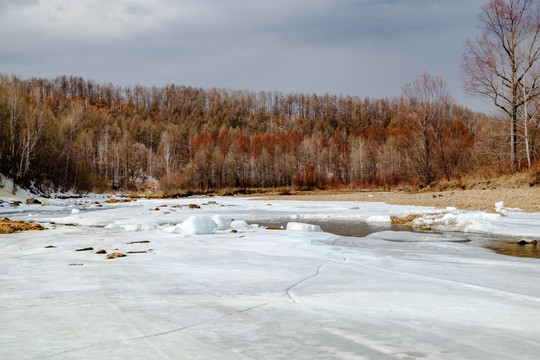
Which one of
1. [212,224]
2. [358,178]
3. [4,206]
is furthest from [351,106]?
[212,224]

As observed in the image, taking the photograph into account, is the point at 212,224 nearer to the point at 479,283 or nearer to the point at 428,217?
the point at 479,283

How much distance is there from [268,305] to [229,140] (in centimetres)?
8207

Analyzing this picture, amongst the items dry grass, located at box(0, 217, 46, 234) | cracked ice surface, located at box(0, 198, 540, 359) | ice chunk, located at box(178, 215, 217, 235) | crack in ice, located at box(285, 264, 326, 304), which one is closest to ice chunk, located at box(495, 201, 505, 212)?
cracked ice surface, located at box(0, 198, 540, 359)

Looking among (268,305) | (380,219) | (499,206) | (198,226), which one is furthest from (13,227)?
(499,206)

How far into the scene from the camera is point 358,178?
218 feet

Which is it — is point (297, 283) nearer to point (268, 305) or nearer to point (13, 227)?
point (268, 305)

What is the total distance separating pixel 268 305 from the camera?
2.96m

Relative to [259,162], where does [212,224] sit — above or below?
below

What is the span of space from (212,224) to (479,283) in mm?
6192

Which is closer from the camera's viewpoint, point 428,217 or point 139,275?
point 139,275

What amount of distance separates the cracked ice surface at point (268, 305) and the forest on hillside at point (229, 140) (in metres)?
16.8

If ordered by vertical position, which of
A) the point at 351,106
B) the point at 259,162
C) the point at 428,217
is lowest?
the point at 428,217

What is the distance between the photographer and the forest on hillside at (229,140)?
2423 centimetres

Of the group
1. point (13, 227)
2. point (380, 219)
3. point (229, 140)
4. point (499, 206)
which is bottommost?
point (380, 219)
